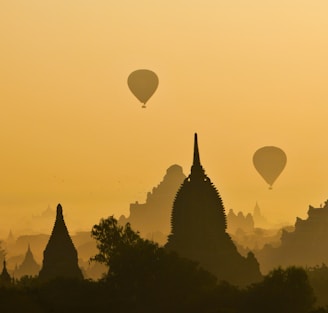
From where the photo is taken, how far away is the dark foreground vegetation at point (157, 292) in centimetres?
13488

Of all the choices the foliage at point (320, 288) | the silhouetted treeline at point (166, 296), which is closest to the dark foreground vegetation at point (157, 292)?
the silhouetted treeline at point (166, 296)

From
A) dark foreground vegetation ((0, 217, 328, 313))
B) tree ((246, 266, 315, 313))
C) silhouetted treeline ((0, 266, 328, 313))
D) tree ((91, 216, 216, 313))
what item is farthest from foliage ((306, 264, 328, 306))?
silhouetted treeline ((0, 266, 328, 313))

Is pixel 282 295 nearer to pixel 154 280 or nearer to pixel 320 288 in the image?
pixel 154 280

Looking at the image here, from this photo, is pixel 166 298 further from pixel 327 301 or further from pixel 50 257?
pixel 50 257

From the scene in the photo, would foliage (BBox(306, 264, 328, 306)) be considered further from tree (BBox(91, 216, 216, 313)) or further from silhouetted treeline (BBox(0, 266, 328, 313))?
silhouetted treeline (BBox(0, 266, 328, 313))

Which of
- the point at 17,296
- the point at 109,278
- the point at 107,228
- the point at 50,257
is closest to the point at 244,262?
the point at 50,257

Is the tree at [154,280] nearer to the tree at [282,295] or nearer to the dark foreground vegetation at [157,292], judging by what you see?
the dark foreground vegetation at [157,292]

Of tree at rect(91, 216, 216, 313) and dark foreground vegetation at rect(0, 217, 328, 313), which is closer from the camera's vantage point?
dark foreground vegetation at rect(0, 217, 328, 313)

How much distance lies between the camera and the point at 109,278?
14600cm

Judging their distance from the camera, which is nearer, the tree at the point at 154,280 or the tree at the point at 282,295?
A: the tree at the point at 282,295

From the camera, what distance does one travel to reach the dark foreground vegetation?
135 meters

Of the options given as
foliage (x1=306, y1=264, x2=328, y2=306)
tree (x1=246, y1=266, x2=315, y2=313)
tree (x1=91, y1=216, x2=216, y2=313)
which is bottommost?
tree (x1=246, y1=266, x2=315, y2=313)

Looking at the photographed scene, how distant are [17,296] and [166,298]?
14656 millimetres

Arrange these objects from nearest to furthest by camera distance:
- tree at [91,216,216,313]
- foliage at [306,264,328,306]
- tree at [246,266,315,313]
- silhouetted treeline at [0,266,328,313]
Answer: silhouetted treeline at [0,266,328,313]
tree at [246,266,315,313]
tree at [91,216,216,313]
foliage at [306,264,328,306]
